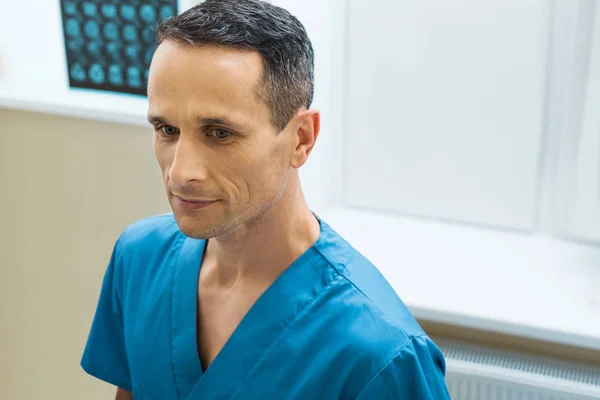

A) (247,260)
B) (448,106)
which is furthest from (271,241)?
(448,106)

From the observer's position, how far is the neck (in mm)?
1208

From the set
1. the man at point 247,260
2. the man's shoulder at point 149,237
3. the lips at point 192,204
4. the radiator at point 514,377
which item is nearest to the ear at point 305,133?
the man at point 247,260

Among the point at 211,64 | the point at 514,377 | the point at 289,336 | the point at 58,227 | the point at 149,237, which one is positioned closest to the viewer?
the point at 211,64

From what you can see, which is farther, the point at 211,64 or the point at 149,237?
the point at 149,237

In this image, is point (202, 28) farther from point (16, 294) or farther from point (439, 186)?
point (16, 294)

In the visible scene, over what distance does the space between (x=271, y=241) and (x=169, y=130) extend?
21 cm

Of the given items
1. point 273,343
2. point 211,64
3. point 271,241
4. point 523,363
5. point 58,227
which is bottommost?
point 523,363

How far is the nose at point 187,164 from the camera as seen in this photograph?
1084 millimetres

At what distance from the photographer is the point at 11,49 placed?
219 cm

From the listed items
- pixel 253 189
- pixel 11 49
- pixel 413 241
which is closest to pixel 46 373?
pixel 11 49

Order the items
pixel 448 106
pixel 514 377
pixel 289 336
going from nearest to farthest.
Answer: pixel 289 336
pixel 514 377
pixel 448 106

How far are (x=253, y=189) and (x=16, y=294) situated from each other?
1.33 m

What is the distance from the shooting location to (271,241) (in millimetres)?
1226

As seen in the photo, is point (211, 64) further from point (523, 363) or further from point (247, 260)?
point (523, 363)
